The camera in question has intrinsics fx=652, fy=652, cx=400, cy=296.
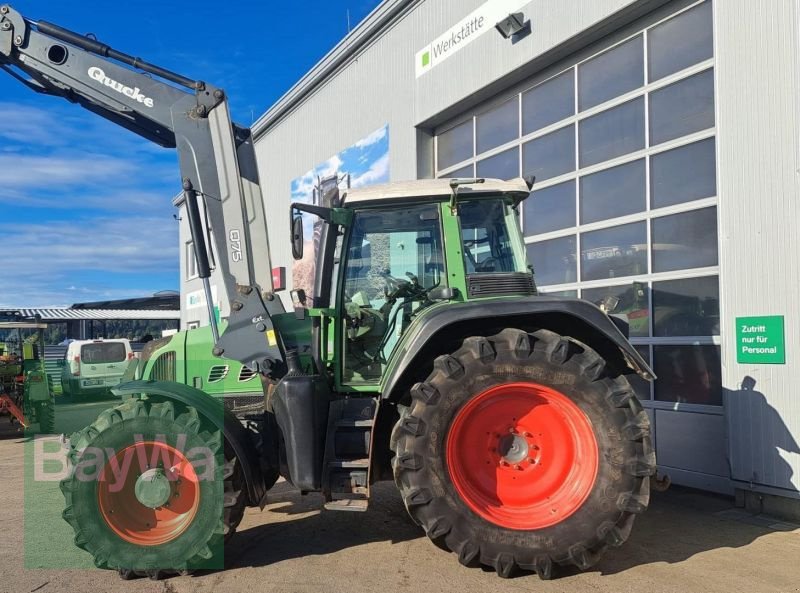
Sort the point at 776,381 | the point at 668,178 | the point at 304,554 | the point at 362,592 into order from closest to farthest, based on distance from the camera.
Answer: the point at 362,592
the point at 304,554
the point at 776,381
the point at 668,178

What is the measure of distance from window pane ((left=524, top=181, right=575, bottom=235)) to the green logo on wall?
2.79 metres

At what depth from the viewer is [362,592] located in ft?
13.3

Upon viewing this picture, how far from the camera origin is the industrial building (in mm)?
5805

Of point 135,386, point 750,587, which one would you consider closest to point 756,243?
point 750,587

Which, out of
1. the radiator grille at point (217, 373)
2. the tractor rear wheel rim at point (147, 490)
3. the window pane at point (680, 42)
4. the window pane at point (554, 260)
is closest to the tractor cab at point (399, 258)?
the radiator grille at point (217, 373)

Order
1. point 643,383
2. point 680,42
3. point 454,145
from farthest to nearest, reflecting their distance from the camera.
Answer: point 454,145 → point 643,383 → point 680,42

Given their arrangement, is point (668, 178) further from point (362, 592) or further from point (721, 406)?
point (362, 592)

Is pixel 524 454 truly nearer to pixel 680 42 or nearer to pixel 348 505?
pixel 348 505

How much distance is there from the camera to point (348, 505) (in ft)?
14.5

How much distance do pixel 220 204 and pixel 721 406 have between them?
514cm

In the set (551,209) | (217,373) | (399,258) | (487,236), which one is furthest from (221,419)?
(551,209)

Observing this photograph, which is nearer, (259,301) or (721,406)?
(259,301)

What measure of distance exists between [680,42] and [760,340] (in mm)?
3324

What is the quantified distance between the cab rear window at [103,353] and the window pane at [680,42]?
1614cm
